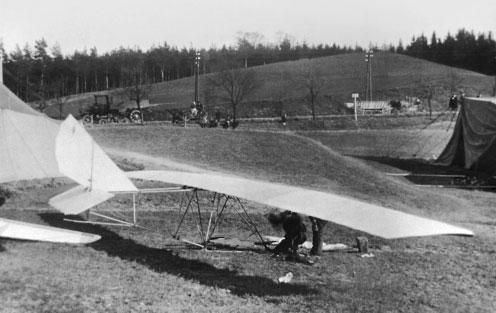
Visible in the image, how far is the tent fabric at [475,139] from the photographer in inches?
1355

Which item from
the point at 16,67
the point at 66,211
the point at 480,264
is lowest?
the point at 480,264

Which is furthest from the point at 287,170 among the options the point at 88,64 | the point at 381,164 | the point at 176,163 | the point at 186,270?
the point at 88,64

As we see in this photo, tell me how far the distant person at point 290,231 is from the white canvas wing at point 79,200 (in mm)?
4435

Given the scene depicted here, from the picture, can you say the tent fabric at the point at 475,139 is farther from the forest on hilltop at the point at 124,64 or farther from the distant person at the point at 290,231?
the forest on hilltop at the point at 124,64

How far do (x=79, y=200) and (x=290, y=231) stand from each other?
5.50 metres

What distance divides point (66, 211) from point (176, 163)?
17921 mm

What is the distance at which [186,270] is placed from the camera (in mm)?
12938

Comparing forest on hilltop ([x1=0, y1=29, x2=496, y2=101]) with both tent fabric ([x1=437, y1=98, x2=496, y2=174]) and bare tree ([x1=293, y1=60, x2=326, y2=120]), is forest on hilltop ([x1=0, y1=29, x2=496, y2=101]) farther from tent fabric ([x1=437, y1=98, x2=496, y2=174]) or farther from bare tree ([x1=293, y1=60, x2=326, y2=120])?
tent fabric ([x1=437, y1=98, x2=496, y2=174])

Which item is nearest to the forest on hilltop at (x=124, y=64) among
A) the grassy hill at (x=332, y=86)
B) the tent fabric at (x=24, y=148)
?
the grassy hill at (x=332, y=86)

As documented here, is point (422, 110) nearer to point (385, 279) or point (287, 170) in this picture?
point (287, 170)

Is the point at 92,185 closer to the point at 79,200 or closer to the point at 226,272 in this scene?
the point at 79,200

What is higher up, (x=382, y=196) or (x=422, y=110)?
(x=422, y=110)

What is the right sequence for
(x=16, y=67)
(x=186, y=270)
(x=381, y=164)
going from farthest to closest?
(x=16, y=67)
(x=381, y=164)
(x=186, y=270)

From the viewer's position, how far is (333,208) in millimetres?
12555
